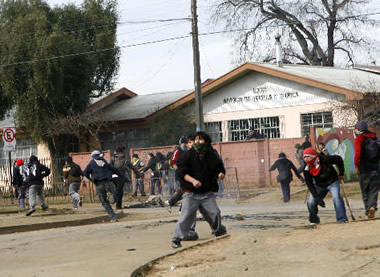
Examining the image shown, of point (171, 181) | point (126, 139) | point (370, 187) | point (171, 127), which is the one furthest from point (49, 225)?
point (126, 139)

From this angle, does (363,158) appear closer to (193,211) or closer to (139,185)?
(193,211)

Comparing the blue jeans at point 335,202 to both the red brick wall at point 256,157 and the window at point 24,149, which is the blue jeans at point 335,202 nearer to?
the red brick wall at point 256,157

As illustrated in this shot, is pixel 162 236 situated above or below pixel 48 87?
below

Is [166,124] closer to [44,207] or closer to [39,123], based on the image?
[39,123]

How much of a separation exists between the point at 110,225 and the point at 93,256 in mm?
5523

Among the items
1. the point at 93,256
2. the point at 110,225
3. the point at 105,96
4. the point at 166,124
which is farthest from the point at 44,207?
the point at 105,96

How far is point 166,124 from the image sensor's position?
32.4 meters

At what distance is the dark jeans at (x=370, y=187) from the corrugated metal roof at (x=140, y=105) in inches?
842

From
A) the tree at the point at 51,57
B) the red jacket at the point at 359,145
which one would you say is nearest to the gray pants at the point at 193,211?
the red jacket at the point at 359,145

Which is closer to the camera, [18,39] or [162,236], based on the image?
[162,236]

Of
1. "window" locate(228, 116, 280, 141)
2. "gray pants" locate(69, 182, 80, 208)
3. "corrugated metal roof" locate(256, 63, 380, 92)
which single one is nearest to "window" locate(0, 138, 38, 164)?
"window" locate(228, 116, 280, 141)

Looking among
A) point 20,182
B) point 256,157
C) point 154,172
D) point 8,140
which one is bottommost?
point 20,182

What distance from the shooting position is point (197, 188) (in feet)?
34.2

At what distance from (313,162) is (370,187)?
2.01 metres
